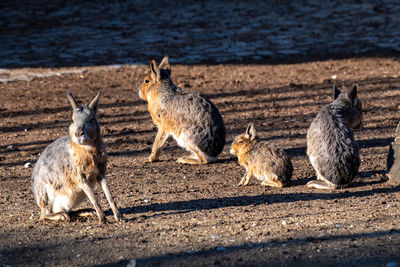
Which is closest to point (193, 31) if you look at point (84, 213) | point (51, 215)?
point (84, 213)

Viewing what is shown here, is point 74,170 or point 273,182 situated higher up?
point 74,170

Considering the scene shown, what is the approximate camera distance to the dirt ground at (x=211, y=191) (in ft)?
16.6

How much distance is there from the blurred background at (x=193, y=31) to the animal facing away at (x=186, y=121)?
5.09 metres

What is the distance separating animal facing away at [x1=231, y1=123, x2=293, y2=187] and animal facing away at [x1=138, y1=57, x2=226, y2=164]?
2.15 feet

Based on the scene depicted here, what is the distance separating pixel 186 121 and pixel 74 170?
258 centimetres

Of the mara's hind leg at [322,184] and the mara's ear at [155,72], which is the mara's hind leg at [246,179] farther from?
the mara's ear at [155,72]

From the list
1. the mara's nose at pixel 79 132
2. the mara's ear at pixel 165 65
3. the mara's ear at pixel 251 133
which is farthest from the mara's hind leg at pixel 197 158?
the mara's nose at pixel 79 132

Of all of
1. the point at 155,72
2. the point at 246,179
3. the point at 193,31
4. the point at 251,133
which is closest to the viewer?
the point at 246,179

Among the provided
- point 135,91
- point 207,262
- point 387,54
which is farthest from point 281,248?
point 387,54

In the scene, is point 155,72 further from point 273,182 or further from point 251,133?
point 273,182

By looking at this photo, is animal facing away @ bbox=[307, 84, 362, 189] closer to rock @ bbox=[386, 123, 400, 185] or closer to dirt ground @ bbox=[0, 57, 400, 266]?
dirt ground @ bbox=[0, 57, 400, 266]

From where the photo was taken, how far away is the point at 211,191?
688 cm

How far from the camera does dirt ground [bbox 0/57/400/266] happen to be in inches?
199

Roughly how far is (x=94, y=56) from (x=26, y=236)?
8717mm
